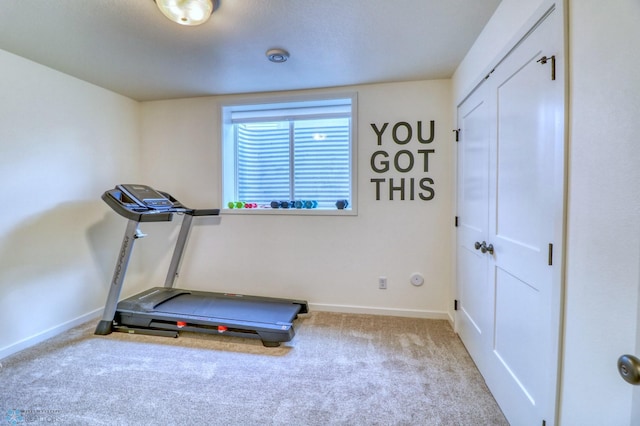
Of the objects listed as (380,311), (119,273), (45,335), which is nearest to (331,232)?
(380,311)

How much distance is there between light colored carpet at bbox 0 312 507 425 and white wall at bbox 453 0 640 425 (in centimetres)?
83

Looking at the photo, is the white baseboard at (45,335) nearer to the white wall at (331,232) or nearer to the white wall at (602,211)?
the white wall at (331,232)

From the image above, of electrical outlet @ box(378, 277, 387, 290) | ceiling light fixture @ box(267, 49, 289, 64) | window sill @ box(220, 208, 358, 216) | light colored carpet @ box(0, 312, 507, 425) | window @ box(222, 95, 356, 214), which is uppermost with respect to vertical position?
ceiling light fixture @ box(267, 49, 289, 64)

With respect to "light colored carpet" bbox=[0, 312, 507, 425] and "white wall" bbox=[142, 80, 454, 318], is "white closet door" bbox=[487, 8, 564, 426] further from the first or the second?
"white wall" bbox=[142, 80, 454, 318]

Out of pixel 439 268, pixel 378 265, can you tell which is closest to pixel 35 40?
pixel 378 265

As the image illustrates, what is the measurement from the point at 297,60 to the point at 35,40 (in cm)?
187

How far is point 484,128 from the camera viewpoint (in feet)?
6.29

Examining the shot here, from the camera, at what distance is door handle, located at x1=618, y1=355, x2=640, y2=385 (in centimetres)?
61

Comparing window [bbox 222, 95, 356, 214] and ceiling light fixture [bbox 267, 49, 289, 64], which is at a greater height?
ceiling light fixture [bbox 267, 49, 289, 64]

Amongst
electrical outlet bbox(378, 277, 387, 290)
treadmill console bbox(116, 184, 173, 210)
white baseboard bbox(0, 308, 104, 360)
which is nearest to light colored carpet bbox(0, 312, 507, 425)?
white baseboard bbox(0, 308, 104, 360)

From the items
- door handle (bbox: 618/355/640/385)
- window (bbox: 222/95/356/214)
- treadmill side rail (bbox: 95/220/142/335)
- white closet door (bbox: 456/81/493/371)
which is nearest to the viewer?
door handle (bbox: 618/355/640/385)

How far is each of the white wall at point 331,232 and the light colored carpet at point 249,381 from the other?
21.1 inches

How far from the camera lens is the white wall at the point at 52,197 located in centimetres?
224

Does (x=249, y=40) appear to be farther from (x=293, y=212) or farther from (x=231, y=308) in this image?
(x=231, y=308)
